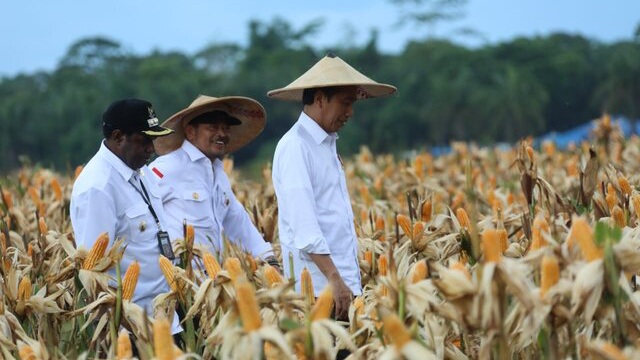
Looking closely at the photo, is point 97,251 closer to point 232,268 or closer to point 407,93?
point 232,268

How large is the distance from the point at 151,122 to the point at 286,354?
1955 mm

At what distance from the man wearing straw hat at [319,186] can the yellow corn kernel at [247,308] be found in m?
1.45

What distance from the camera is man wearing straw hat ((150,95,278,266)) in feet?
16.7

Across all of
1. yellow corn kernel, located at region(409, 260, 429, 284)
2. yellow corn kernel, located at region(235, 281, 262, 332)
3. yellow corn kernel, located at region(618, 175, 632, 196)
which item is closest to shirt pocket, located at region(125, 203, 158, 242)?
yellow corn kernel, located at region(409, 260, 429, 284)

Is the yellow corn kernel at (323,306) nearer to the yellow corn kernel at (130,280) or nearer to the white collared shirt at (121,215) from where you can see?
the yellow corn kernel at (130,280)

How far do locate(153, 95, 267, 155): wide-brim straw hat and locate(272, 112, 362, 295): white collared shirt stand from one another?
97cm

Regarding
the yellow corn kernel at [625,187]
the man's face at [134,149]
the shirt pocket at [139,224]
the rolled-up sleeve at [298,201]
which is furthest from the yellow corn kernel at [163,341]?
the yellow corn kernel at [625,187]

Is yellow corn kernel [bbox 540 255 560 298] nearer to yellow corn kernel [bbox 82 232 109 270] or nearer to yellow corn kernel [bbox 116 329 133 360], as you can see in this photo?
yellow corn kernel [bbox 116 329 133 360]

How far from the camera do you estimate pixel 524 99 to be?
178 feet

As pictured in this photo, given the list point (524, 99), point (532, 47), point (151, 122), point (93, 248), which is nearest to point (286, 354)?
point (93, 248)

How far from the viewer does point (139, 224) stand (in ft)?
14.5

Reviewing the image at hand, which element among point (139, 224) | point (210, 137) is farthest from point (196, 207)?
point (139, 224)

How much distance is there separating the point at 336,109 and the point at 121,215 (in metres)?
1.02

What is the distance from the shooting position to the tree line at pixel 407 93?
5319cm
